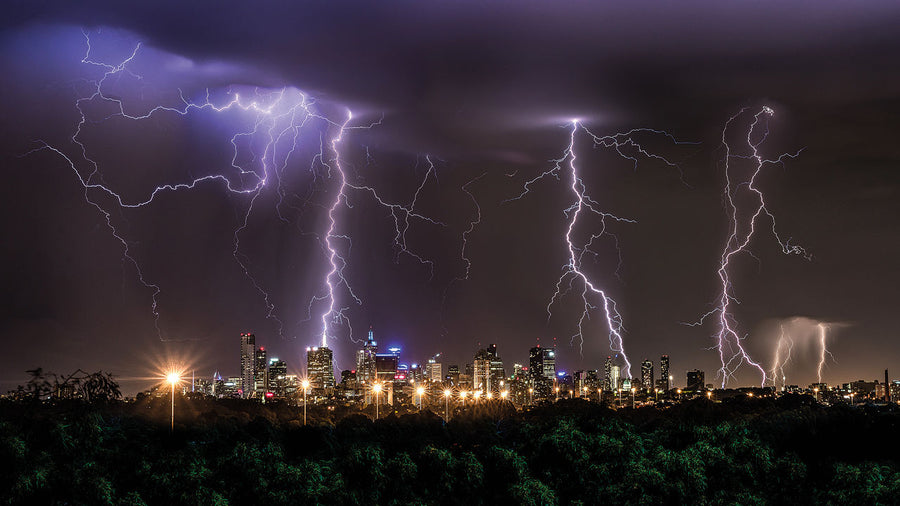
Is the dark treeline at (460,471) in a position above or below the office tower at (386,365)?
below

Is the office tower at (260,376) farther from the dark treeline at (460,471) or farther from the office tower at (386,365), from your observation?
the dark treeline at (460,471)

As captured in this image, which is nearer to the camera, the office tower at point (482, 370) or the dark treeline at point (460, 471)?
the dark treeline at point (460, 471)

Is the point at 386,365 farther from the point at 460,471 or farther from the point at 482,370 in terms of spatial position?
the point at 460,471

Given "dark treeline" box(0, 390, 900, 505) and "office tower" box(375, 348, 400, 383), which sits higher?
"office tower" box(375, 348, 400, 383)

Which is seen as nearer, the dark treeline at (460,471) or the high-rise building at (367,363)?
the dark treeline at (460,471)

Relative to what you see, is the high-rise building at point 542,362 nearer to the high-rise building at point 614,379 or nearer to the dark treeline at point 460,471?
the high-rise building at point 614,379

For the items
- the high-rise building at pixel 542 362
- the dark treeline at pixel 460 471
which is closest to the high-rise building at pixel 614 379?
the high-rise building at pixel 542 362

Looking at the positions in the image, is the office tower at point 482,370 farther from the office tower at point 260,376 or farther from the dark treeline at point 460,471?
the dark treeline at point 460,471

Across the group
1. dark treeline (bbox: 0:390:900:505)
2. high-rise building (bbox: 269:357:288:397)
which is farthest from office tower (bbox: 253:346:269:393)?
dark treeline (bbox: 0:390:900:505)

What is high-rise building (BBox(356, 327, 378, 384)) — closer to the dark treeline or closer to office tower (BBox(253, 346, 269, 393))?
office tower (BBox(253, 346, 269, 393))

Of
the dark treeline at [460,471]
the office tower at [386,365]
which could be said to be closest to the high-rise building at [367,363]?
the office tower at [386,365]
